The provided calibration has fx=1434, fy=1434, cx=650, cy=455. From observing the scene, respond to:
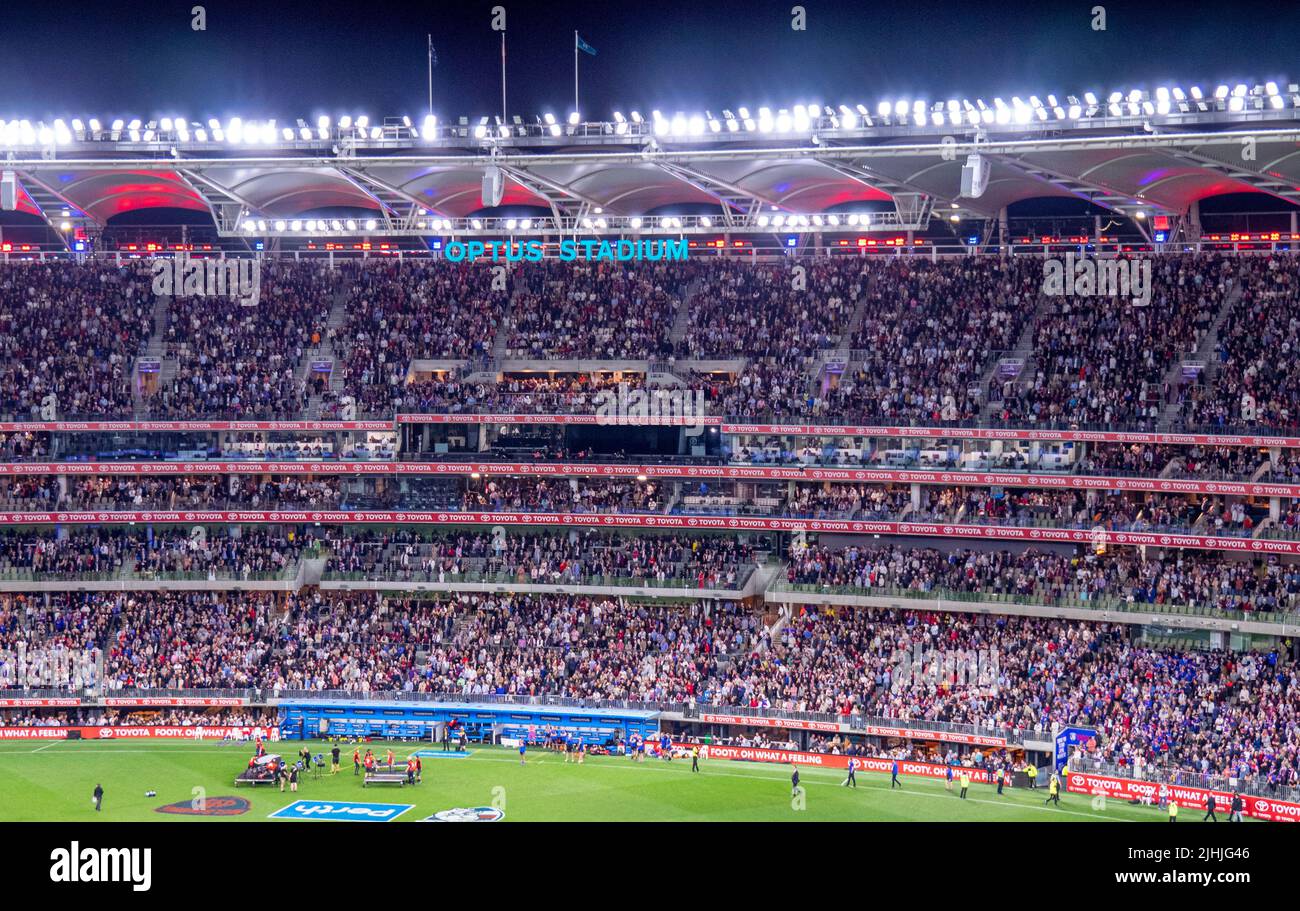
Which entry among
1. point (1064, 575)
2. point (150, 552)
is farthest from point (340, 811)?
point (1064, 575)

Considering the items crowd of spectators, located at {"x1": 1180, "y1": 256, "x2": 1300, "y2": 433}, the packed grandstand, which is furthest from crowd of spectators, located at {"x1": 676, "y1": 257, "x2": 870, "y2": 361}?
crowd of spectators, located at {"x1": 1180, "y1": 256, "x2": 1300, "y2": 433}

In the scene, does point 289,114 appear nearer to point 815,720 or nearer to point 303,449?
point 303,449

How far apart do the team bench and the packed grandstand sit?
7409mm

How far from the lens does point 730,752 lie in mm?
47469

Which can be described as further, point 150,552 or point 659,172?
point 150,552

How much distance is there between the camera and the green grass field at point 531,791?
3919 centimetres

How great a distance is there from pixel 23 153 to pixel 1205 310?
45.4m

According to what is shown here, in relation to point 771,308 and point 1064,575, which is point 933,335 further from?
point 1064,575

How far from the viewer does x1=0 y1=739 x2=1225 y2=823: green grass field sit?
129 ft

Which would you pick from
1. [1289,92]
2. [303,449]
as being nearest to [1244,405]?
[1289,92]

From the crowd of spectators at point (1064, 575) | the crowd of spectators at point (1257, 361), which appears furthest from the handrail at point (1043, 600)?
the crowd of spectators at point (1257, 361)

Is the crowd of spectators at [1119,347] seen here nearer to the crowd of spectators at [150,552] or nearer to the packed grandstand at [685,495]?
the packed grandstand at [685,495]

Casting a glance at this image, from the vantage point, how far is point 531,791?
1642 inches
